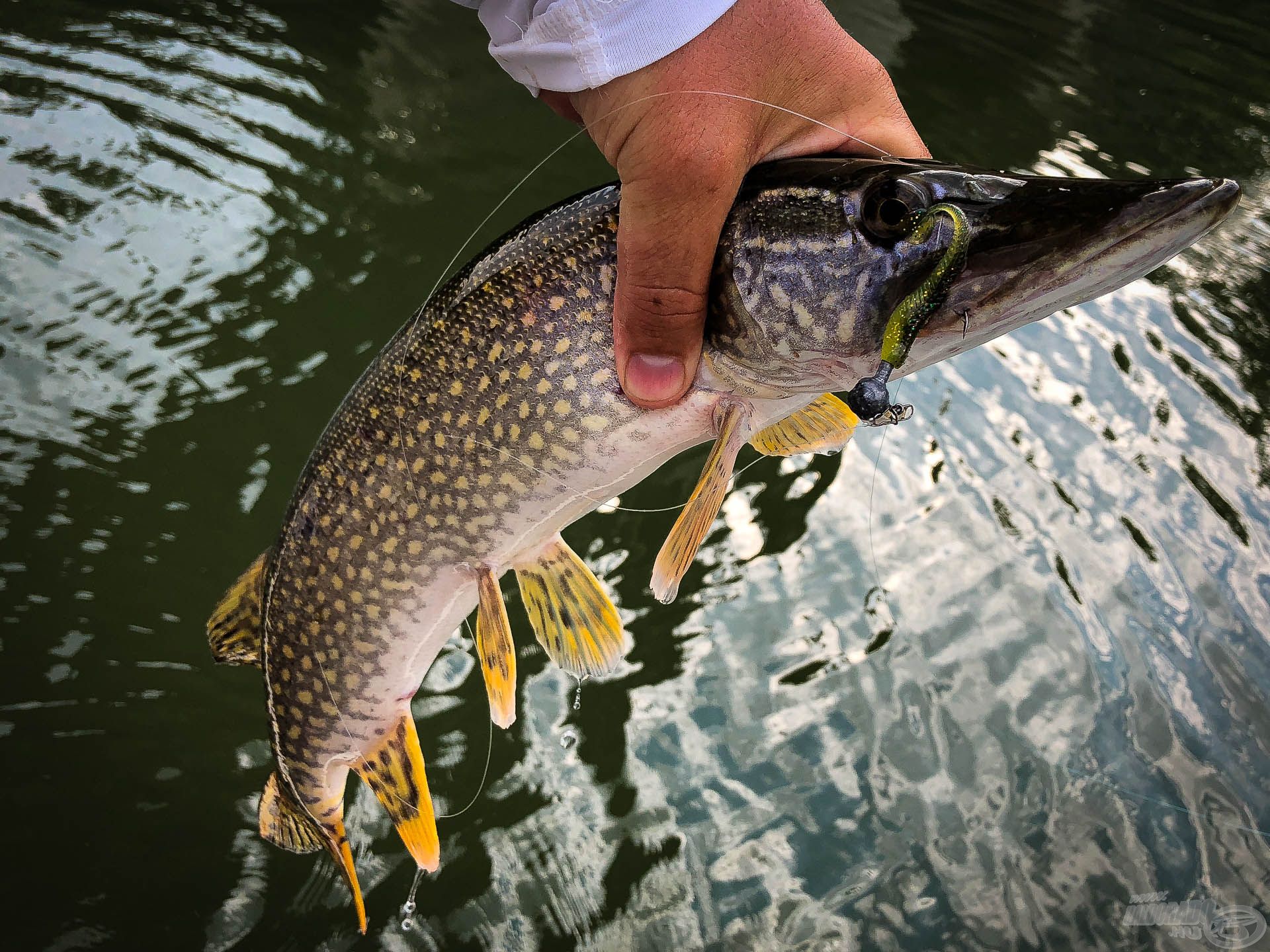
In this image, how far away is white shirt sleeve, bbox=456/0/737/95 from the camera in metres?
1.34

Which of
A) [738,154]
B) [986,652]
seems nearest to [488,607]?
[738,154]

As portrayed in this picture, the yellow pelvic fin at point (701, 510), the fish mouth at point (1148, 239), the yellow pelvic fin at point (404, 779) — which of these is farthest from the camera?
the yellow pelvic fin at point (404, 779)

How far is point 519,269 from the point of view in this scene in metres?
1.63

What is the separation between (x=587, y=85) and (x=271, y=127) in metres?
4.65

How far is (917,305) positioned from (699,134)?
41cm

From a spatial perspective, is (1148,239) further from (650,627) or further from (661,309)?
(650,627)

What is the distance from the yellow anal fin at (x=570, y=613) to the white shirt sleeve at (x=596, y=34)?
2.92ft

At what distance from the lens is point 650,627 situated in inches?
122

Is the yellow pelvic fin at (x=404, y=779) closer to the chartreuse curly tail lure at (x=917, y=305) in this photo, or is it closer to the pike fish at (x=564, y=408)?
the pike fish at (x=564, y=408)

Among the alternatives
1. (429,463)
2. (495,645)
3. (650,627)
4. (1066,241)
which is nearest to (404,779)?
(495,645)

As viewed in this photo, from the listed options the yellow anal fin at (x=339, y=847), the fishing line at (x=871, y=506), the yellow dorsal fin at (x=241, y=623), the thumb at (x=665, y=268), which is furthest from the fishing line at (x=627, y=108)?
the fishing line at (x=871, y=506)

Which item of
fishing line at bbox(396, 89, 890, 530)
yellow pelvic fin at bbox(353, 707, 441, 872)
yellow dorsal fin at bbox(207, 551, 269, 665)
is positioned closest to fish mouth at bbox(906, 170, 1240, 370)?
fishing line at bbox(396, 89, 890, 530)

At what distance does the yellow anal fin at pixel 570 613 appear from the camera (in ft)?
6.12

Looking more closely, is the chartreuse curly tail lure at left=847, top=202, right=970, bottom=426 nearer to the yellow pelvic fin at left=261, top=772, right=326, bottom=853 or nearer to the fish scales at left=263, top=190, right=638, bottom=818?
the fish scales at left=263, top=190, right=638, bottom=818
